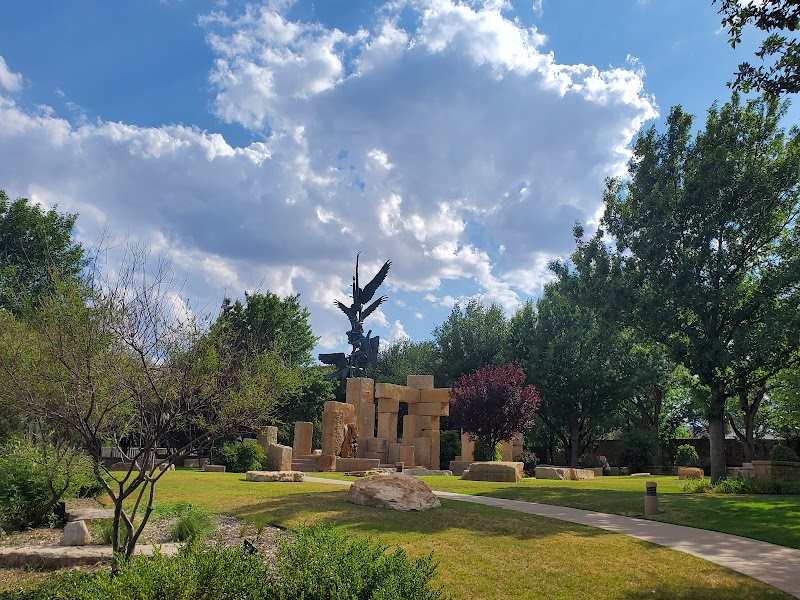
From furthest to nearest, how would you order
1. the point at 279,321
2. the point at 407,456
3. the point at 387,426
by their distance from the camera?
the point at 279,321
the point at 387,426
the point at 407,456

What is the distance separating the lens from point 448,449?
115ft

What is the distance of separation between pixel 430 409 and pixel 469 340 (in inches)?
521

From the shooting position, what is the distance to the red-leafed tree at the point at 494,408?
28359 mm

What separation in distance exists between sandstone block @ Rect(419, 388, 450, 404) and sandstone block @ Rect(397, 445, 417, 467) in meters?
3.89

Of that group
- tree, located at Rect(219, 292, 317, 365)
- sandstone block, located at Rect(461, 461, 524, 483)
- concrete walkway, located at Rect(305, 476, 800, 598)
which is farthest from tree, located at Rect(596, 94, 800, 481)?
tree, located at Rect(219, 292, 317, 365)

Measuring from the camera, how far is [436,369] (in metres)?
47.3

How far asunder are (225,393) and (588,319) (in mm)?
34961

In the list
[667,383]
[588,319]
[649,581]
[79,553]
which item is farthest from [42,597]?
[667,383]

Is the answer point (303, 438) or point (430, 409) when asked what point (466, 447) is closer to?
point (430, 409)

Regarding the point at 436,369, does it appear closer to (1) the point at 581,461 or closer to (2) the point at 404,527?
(1) the point at 581,461

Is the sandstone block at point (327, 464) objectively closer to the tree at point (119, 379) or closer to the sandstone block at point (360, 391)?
the sandstone block at point (360, 391)

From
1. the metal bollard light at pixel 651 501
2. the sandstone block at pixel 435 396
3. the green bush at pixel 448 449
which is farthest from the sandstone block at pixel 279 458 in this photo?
the metal bollard light at pixel 651 501

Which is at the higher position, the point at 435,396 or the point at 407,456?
the point at 435,396

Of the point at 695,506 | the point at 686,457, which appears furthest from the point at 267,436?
the point at 686,457
